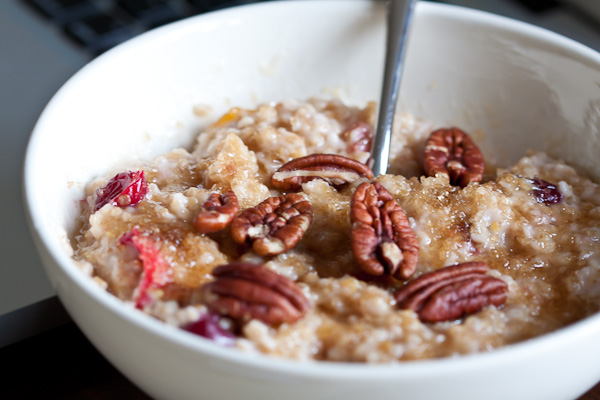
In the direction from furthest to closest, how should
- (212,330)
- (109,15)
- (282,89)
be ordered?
(109,15), (282,89), (212,330)

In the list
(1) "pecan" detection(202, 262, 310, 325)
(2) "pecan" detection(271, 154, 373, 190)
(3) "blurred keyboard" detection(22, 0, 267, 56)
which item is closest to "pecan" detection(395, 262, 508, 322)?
(1) "pecan" detection(202, 262, 310, 325)

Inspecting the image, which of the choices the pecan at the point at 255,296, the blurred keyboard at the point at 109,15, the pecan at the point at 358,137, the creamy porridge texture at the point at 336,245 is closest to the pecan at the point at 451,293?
the creamy porridge texture at the point at 336,245

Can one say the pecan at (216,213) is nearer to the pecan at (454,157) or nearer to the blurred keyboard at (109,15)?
the pecan at (454,157)

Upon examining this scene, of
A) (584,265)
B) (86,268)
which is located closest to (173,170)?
(86,268)

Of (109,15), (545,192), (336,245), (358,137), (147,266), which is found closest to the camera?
(147,266)

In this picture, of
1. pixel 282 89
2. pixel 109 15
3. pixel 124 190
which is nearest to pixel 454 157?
pixel 282 89

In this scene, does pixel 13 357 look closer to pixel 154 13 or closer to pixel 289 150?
pixel 289 150

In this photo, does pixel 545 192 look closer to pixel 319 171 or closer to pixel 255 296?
pixel 319 171
